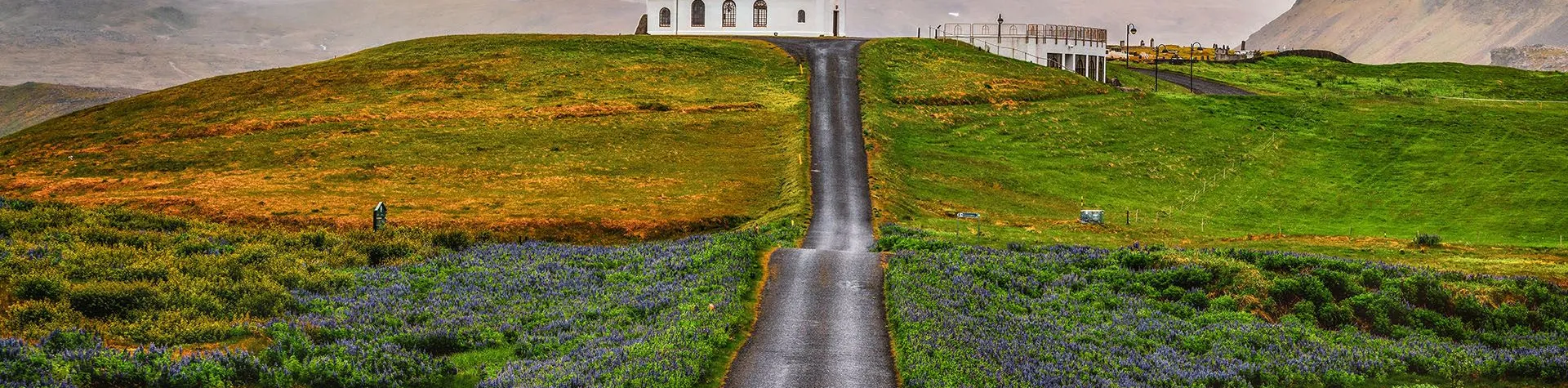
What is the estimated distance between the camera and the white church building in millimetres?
106875

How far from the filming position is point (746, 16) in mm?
107062

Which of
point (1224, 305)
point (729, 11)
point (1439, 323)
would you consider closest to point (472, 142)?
point (729, 11)

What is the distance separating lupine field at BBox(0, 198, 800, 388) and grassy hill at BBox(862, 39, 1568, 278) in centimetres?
1564

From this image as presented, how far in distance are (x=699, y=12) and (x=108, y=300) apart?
3348 inches

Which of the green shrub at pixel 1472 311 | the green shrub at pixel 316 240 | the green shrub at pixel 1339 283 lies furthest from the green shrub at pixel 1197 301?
the green shrub at pixel 316 240

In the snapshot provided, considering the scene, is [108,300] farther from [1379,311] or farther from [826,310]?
[1379,311]

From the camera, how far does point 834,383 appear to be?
68.8 feet

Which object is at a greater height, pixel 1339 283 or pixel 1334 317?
pixel 1339 283

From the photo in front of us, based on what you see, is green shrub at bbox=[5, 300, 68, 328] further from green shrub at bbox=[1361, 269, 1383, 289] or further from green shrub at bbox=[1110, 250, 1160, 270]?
green shrub at bbox=[1361, 269, 1383, 289]

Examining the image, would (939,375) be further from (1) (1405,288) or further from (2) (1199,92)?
(2) (1199,92)

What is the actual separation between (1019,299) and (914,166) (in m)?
31.4

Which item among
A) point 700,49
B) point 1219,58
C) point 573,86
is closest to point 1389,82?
point 1219,58

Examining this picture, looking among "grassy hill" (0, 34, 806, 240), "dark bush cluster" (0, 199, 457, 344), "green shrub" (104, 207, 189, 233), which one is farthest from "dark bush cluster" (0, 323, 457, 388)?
"grassy hill" (0, 34, 806, 240)

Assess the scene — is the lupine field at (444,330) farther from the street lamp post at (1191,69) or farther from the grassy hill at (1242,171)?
the street lamp post at (1191,69)
